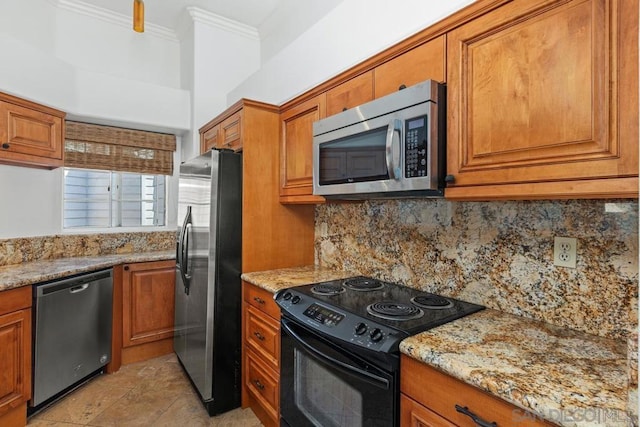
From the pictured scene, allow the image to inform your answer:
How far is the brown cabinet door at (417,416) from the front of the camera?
42.1 inches

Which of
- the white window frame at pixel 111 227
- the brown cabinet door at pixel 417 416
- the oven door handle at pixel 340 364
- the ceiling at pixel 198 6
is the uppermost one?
the ceiling at pixel 198 6

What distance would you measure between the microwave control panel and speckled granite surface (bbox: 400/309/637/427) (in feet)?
2.00

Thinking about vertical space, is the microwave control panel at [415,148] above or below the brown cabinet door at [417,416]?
above

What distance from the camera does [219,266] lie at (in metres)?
2.19

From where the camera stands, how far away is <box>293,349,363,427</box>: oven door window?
1.36 m

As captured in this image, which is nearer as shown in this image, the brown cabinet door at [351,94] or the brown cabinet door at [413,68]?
the brown cabinet door at [413,68]

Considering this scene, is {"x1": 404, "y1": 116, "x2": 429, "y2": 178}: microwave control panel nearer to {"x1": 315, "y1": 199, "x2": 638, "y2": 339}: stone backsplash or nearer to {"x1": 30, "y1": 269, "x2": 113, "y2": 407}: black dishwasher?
{"x1": 315, "y1": 199, "x2": 638, "y2": 339}: stone backsplash

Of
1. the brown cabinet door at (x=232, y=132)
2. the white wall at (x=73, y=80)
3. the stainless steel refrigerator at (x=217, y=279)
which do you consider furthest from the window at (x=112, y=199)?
the stainless steel refrigerator at (x=217, y=279)

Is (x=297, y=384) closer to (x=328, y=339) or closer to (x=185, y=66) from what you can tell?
(x=328, y=339)

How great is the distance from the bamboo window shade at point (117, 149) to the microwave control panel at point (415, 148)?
287 cm

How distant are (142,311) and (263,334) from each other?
149 centimetres

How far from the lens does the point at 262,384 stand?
6.72 ft

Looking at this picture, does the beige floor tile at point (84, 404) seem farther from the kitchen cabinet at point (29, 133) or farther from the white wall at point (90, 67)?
the white wall at point (90, 67)

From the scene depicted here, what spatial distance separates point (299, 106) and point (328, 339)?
1.44 m
